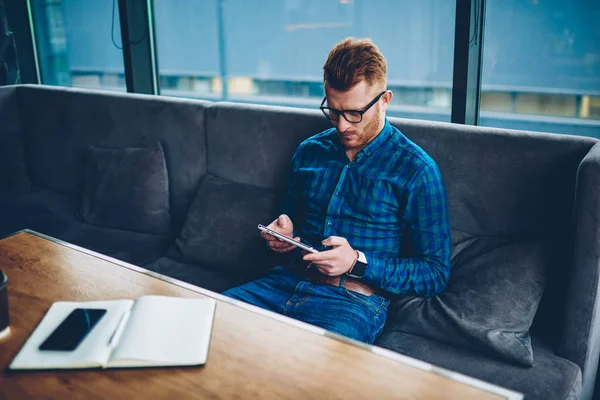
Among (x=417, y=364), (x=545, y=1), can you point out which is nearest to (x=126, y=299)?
(x=417, y=364)

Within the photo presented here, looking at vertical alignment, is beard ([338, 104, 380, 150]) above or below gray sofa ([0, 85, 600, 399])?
above

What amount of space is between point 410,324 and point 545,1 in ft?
8.14

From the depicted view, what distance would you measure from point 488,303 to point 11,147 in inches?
114

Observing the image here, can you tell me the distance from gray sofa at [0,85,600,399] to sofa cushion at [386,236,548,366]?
0.09 ft

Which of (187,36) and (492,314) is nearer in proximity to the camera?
(492,314)

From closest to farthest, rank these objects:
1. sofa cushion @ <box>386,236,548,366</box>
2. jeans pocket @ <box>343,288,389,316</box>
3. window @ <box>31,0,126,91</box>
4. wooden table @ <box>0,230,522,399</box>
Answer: wooden table @ <box>0,230,522,399</box> < sofa cushion @ <box>386,236,548,366</box> < jeans pocket @ <box>343,288,389,316</box> < window @ <box>31,0,126,91</box>

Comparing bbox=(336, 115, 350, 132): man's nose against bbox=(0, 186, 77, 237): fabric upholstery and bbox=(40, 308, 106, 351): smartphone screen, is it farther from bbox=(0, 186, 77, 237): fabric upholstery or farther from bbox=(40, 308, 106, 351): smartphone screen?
bbox=(0, 186, 77, 237): fabric upholstery

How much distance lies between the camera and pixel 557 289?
1528mm

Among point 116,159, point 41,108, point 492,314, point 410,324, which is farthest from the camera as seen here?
point 41,108

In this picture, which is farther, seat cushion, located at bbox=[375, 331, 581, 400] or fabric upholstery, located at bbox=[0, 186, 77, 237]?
fabric upholstery, located at bbox=[0, 186, 77, 237]

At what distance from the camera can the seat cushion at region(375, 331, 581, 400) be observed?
134cm

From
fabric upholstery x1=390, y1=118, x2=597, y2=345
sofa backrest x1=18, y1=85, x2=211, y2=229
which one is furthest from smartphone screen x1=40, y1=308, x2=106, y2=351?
sofa backrest x1=18, y1=85, x2=211, y2=229

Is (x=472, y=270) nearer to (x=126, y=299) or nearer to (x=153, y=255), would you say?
(x=126, y=299)

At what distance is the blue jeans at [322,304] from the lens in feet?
4.81
